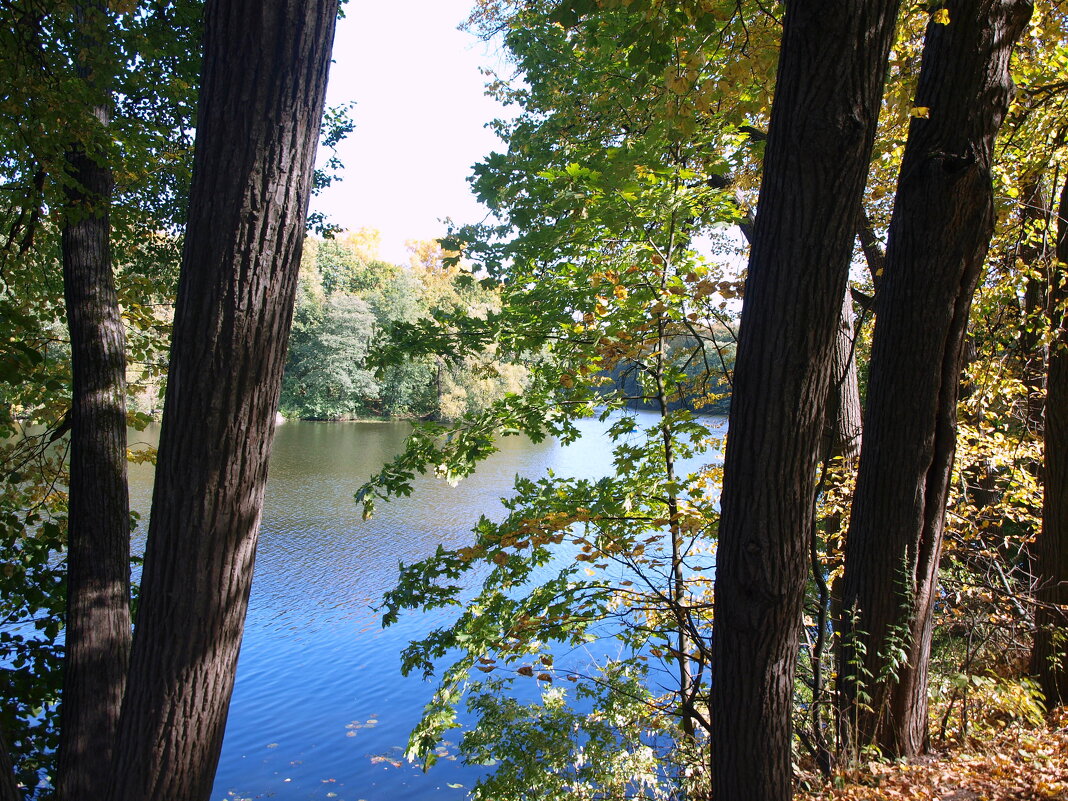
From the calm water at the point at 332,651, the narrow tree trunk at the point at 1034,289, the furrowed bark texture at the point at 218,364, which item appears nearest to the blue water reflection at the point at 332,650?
the calm water at the point at 332,651

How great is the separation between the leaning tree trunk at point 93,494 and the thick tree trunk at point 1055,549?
5255 mm

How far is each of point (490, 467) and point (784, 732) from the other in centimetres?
1883

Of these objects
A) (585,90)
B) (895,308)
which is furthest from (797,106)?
(585,90)

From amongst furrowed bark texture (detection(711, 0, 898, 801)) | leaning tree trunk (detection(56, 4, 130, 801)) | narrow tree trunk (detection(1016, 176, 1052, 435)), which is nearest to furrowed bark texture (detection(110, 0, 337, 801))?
furrowed bark texture (detection(711, 0, 898, 801))

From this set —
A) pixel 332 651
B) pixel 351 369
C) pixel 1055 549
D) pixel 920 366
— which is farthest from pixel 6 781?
pixel 351 369

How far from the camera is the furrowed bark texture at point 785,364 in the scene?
6.70ft

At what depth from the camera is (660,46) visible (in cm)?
278

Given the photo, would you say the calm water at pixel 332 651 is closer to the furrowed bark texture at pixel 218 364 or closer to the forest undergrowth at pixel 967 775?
the forest undergrowth at pixel 967 775

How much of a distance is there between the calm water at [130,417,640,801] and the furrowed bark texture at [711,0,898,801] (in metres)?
5.04

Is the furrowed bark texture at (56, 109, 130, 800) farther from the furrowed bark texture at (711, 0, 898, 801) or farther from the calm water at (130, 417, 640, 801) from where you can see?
the furrowed bark texture at (711, 0, 898, 801)

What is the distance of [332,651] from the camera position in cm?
918

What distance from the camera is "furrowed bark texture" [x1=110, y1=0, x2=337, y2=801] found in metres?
1.84

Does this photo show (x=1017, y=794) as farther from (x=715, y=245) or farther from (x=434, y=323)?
(x=715, y=245)

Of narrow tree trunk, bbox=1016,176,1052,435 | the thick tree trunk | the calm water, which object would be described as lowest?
the calm water
